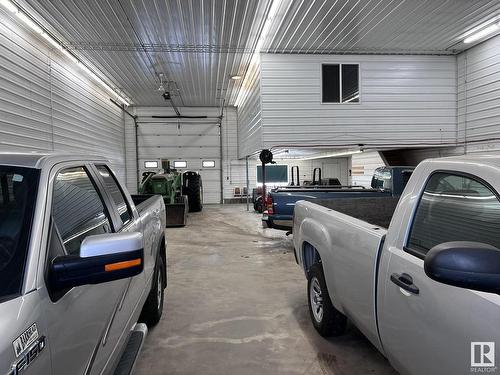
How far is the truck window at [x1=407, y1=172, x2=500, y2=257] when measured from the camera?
71.0 inches

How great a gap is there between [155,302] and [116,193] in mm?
1524

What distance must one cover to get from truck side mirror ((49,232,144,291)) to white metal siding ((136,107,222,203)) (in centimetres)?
1909

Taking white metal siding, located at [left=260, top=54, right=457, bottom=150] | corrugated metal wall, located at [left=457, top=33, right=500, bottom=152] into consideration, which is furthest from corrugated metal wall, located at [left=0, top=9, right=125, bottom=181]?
corrugated metal wall, located at [left=457, top=33, right=500, bottom=152]

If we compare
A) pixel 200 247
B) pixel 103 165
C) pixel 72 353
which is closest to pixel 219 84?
pixel 200 247

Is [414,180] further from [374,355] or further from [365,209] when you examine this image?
[365,209]

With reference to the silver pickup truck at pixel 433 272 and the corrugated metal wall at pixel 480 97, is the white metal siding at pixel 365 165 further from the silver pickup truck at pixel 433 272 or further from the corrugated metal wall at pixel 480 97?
the silver pickup truck at pixel 433 272

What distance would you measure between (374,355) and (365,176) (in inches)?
458

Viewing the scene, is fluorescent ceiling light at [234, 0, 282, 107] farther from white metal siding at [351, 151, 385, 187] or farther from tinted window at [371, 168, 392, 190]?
white metal siding at [351, 151, 385, 187]

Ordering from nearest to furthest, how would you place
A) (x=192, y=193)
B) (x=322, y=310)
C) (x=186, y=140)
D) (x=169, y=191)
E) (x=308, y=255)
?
(x=322, y=310) → (x=308, y=255) → (x=169, y=191) → (x=192, y=193) → (x=186, y=140)

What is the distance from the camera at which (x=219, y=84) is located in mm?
15352

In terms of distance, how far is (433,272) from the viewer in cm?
143

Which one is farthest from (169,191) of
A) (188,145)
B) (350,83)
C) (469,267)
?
(469,267)

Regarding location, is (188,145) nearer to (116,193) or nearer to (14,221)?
(116,193)

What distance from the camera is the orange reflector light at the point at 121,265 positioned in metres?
1.47
